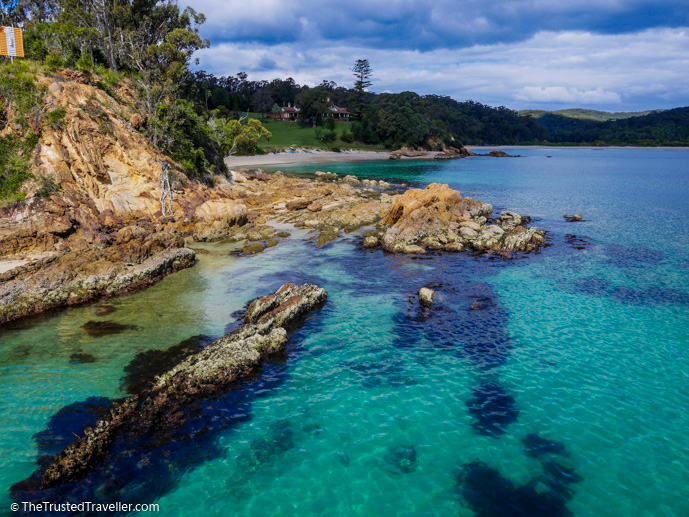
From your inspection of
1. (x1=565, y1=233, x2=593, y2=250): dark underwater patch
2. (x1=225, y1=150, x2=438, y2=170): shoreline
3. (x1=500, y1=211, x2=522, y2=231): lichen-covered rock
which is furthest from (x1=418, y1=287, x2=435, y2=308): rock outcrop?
(x1=225, y1=150, x2=438, y2=170): shoreline

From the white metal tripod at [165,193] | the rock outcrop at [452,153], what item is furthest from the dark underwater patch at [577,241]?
the rock outcrop at [452,153]

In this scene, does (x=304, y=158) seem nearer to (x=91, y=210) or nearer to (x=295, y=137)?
(x=295, y=137)

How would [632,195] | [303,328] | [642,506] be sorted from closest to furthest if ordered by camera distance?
[642,506] → [303,328] → [632,195]

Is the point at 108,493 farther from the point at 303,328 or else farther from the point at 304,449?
the point at 303,328

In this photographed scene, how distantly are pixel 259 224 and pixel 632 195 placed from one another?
56.9m

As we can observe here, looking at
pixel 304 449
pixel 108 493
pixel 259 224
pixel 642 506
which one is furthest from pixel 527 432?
pixel 259 224

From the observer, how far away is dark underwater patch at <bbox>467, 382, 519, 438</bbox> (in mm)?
12828

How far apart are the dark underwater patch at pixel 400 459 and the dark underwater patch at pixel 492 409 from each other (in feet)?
8.12

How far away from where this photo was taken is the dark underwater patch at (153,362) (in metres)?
14.7

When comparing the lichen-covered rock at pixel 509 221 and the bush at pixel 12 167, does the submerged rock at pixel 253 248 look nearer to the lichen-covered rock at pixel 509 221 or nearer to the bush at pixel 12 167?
the bush at pixel 12 167

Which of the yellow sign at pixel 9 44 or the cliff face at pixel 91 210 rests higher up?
the yellow sign at pixel 9 44

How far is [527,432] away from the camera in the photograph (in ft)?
41.2

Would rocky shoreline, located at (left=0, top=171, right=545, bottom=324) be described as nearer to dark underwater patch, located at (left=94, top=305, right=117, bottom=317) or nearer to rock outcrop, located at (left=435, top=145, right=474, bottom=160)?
dark underwater patch, located at (left=94, top=305, right=117, bottom=317)

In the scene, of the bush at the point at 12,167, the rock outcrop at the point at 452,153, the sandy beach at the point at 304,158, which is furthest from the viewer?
the rock outcrop at the point at 452,153
